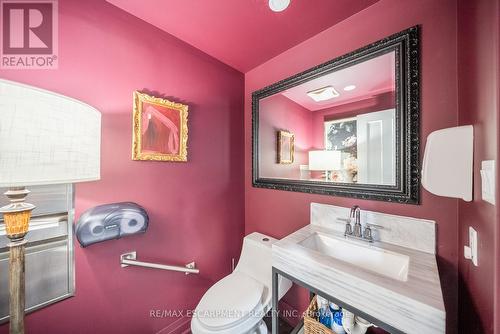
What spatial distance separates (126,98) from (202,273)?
1420mm

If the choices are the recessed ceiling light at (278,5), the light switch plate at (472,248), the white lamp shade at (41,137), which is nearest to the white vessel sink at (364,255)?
the light switch plate at (472,248)

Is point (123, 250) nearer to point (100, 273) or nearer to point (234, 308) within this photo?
point (100, 273)

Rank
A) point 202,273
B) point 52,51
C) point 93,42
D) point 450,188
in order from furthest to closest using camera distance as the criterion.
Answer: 1. point 202,273
2. point 93,42
3. point 52,51
4. point 450,188

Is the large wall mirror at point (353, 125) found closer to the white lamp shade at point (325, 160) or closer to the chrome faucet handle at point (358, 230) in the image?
the white lamp shade at point (325, 160)

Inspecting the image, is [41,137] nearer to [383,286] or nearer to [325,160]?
[383,286]

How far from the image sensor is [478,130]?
63 centimetres

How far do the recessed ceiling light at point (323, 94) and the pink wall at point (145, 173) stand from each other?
73cm

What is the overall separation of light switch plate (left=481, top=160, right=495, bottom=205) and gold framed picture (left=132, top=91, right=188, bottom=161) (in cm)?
146

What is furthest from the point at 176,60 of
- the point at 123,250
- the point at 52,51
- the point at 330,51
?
the point at 123,250

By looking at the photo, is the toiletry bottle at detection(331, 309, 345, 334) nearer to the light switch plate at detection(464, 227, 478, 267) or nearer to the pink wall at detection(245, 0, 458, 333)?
the pink wall at detection(245, 0, 458, 333)

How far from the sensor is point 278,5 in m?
1.08

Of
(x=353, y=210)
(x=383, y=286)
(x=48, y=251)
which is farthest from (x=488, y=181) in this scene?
(x=48, y=251)

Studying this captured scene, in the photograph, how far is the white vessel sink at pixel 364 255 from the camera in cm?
88

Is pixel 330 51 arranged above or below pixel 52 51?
above
